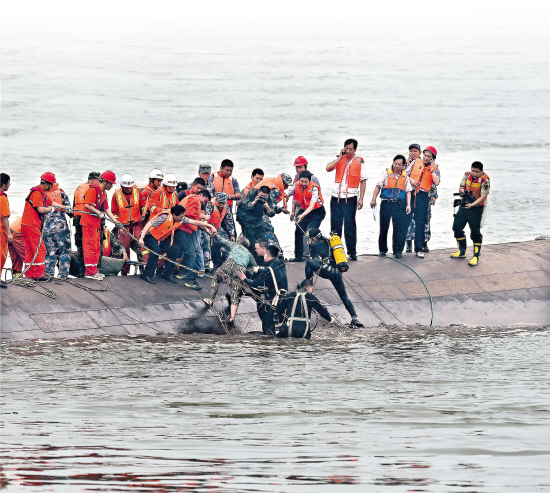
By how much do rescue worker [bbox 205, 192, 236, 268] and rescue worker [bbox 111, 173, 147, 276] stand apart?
61.6 inches

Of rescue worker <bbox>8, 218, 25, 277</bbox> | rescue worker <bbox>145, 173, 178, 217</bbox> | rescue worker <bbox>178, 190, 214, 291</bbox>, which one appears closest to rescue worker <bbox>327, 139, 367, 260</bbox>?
rescue worker <bbox>178, 190, 214, 291</bbox>

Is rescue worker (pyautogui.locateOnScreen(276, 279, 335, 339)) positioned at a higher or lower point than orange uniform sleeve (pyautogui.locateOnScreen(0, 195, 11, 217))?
lower

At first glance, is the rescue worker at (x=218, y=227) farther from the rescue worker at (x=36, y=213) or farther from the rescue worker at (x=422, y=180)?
the rescue worker at (x=422, y=180)

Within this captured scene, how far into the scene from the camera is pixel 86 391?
54.2 ft

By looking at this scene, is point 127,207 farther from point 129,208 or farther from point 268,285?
point 268,285

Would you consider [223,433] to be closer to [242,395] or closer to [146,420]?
[146,420]

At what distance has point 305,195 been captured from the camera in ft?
77.8

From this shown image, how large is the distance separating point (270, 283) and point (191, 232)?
2177 mm

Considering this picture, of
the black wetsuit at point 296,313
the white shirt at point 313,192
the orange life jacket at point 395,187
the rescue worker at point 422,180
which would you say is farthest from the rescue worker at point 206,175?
the rescue worker at point 422,180

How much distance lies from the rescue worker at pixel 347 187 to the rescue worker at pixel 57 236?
628 centimetres

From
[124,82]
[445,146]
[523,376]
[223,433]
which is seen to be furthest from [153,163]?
[223,433]

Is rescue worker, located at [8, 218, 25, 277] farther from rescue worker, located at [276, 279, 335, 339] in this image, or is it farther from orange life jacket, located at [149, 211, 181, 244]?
rescue worker, located at [276, 279, 335, 339]

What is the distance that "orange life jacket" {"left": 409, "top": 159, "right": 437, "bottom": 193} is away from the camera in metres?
24.5

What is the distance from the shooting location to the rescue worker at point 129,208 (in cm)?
2180
